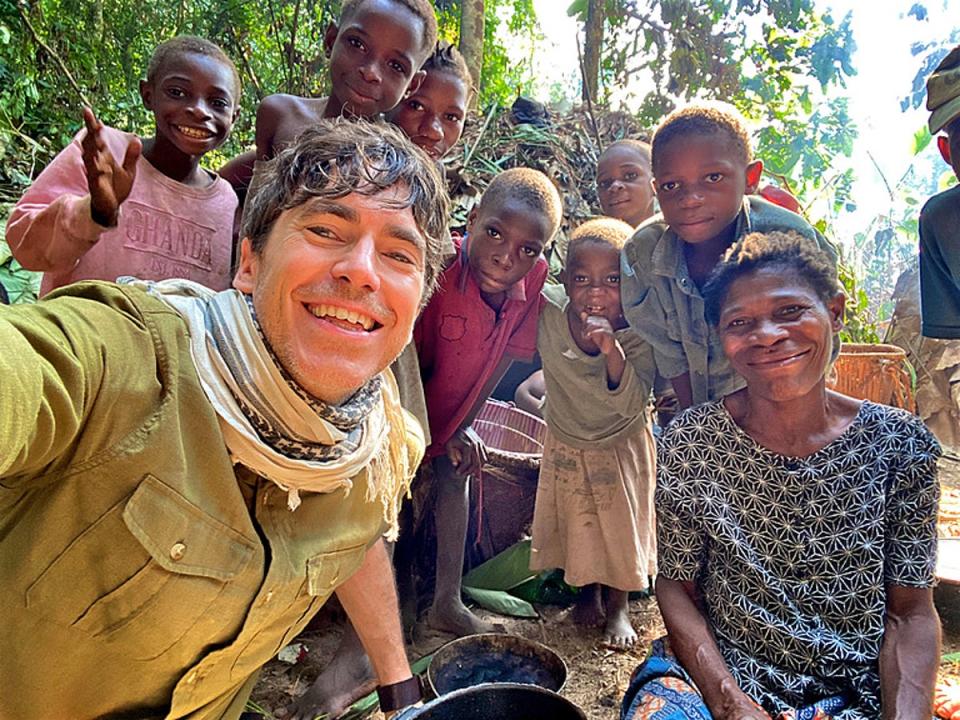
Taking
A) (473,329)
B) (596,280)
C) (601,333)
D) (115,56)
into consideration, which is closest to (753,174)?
(596,280)

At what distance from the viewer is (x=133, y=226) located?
2111 millimetres

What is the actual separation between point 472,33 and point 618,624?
491cm

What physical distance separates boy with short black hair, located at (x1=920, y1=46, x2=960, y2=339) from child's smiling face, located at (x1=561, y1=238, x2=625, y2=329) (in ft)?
3.83

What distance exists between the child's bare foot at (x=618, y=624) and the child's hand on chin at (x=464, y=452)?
892 millimetres

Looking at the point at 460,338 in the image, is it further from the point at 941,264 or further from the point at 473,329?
the point at 941,264

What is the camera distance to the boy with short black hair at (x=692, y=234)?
2402 mm

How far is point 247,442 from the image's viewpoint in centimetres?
117

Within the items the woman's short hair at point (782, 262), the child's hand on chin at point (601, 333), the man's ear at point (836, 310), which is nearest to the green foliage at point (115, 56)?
the child's hand on chin at point (601, 333)

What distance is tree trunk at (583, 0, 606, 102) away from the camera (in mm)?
7129

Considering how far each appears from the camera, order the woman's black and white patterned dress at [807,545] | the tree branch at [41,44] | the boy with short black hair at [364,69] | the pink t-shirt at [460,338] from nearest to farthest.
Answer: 1. the woman's black and white patterned dress at [807,545]
2. the boy with short black hair at [364,69]
3. the pink t-shirt at [460,338]
4. the tree branch at [41,44]

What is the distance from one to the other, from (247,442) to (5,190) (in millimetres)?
4502

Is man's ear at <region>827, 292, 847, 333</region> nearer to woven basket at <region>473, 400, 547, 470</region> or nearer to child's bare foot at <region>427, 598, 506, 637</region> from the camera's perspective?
child's bare foot at <region>427, 598, 506, 637</region>

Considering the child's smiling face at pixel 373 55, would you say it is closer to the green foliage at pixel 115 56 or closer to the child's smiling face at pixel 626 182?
the child's smiling face at pixel 626 182

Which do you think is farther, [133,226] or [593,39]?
[593,39]
